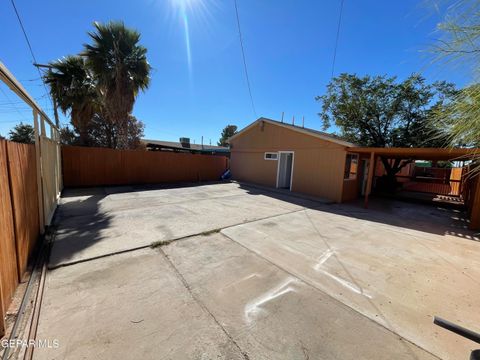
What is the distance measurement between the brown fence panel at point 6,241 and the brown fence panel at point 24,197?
16cm

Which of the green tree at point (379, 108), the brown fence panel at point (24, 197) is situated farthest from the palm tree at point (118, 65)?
the green tree at point (379, 108)

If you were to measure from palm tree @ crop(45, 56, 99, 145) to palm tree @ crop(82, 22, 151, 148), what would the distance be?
3.74 feet

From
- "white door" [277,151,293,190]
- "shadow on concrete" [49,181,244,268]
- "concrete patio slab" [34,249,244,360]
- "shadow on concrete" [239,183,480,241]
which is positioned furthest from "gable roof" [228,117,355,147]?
"shadow on concrete" [49,181,244,268]

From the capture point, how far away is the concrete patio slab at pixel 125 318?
1664 mm

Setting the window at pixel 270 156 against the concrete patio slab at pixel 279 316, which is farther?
the window at pixel 270 156

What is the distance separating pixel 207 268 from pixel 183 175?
1033cm

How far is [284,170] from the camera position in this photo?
11641mm

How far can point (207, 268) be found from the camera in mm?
3021

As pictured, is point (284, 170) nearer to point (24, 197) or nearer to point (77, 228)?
point (77, 228)

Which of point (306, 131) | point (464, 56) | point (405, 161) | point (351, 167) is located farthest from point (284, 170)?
point (464, 56)

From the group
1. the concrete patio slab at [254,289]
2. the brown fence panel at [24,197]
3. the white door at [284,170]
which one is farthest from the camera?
the white door at [284,170]

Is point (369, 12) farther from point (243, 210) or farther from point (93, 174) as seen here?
point (93, 174)

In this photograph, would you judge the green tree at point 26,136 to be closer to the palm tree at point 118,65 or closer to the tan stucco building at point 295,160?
the palm tree at point 118,65

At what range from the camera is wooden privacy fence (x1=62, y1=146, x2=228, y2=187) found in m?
9.10
